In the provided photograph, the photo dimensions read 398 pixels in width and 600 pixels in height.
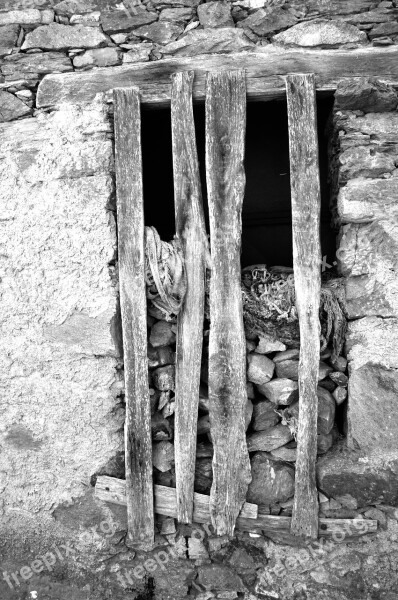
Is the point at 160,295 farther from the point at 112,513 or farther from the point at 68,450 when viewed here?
the point at 112,513

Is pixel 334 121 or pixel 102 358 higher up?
pixel 334 121

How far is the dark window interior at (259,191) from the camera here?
354cm

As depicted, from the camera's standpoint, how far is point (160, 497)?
276 cm

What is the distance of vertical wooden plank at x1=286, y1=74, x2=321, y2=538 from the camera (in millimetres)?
2521

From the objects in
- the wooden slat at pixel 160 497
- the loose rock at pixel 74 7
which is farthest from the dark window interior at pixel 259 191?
the wooden slat at pixel 160 497

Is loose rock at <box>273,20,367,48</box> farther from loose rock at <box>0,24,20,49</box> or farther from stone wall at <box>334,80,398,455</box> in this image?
loose rock at <box>0,24,20,49</box>

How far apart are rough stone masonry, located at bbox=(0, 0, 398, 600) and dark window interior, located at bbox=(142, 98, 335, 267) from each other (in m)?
0.91

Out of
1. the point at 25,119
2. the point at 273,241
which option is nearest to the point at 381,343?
the point at 273,241

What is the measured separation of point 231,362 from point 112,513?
1.07 m

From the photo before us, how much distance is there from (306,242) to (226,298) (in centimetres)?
49

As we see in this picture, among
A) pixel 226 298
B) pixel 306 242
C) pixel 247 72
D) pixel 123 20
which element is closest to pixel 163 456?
pixel 226 298

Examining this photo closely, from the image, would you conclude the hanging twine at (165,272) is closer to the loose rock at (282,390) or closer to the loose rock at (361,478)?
the loose rock at (282,390)

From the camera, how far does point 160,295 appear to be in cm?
260

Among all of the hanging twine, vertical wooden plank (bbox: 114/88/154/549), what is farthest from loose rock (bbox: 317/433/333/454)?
the hanging twine
